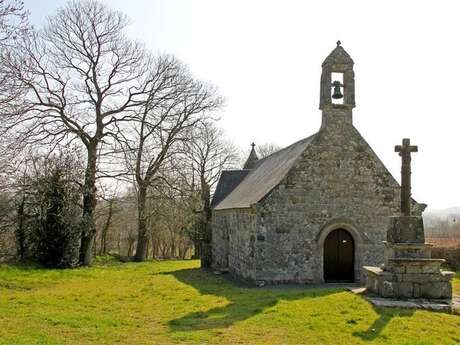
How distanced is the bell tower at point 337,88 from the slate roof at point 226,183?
973cm

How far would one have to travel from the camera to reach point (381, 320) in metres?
9.45

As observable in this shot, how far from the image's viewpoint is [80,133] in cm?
2342

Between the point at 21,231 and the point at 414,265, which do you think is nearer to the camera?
the point at 414,265

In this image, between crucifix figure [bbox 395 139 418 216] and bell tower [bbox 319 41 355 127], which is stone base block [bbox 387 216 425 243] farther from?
bell tower [bbox 319 41 355 127]

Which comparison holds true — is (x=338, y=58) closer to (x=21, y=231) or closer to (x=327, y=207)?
(x=327, y=207)

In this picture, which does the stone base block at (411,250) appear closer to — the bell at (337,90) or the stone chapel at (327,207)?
the stone chapel at (327,207)

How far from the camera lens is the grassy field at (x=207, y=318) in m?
8.41

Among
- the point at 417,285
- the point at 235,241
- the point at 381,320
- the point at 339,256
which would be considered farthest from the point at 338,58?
the point at 381,320

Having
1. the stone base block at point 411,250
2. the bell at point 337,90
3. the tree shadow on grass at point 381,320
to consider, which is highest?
the bell at point 337,90

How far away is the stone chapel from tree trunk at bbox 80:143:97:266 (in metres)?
9.42

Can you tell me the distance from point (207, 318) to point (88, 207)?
15134mm

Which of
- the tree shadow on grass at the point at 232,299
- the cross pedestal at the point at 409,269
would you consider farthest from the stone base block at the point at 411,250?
the tree shadow on grass at the point at 232,299

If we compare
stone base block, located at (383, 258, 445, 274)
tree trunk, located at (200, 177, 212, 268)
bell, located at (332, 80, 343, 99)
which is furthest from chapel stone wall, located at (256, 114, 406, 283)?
tree trunk, located at (200, 177, 212, 268)

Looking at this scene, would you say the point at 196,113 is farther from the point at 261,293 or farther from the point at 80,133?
the point at 261,293
